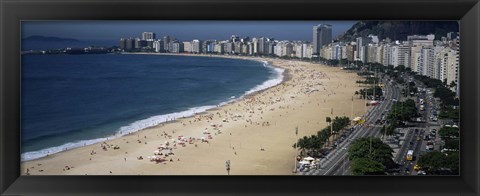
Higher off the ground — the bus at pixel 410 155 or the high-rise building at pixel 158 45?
the high-rise building at pixel 158 45

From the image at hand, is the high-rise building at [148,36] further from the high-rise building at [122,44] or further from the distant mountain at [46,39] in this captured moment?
the distant mountain at [46,39]

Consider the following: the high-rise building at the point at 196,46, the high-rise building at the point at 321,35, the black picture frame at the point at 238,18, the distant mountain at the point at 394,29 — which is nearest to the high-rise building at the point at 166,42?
the high-rise building at the point at 196,46

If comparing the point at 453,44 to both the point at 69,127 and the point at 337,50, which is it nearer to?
the point at 337,50

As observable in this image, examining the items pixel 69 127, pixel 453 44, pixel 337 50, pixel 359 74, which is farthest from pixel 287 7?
pixel 69 127

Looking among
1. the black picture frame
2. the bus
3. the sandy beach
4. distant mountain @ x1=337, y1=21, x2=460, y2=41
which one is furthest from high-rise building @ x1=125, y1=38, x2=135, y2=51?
the bus

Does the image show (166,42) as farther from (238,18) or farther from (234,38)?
(238,18)

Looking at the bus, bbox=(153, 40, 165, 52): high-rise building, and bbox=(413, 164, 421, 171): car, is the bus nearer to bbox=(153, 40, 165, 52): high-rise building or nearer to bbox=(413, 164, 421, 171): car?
bbox=(413, 164, 421, 171): car
